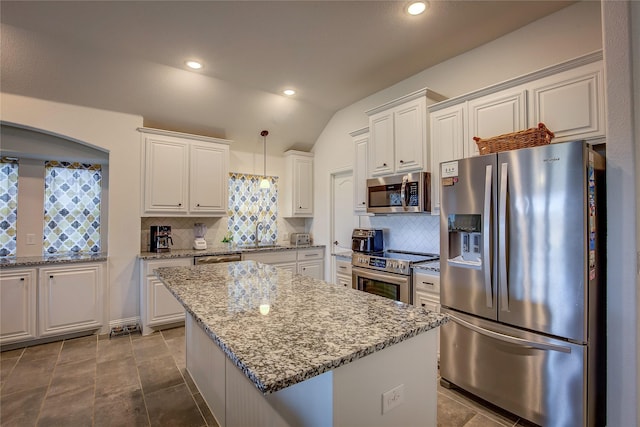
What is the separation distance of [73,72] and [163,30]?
119cm

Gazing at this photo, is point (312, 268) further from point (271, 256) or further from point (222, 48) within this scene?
point (222, 48)

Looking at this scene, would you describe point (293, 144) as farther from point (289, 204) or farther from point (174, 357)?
point (174, 357)

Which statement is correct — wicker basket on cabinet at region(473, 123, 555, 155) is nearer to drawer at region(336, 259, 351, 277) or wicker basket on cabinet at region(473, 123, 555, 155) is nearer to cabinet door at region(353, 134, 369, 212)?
cabinet door at region(353, 134, 369, 212)

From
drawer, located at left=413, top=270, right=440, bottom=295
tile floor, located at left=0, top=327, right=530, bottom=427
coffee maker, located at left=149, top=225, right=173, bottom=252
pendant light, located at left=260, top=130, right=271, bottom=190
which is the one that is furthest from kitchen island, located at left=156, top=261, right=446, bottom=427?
pendant light, located at left=260, top=130, right=271, bottom=190

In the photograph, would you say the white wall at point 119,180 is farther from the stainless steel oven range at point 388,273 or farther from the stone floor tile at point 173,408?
the stainless steel oven range at point 388,273

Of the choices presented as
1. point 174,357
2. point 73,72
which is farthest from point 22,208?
point 174,357

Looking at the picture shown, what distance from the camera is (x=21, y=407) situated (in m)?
2.15

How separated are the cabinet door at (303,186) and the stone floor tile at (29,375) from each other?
3.32 meters

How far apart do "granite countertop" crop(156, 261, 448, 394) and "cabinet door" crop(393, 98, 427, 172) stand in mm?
1776

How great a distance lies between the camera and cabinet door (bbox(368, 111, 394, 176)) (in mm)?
3379

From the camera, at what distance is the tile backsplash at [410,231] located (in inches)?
132

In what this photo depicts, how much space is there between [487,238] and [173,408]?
8.02 ft

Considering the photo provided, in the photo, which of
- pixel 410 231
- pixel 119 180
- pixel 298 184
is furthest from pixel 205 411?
pixel 298 184

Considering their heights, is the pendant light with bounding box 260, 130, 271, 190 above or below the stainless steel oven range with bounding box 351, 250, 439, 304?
above
